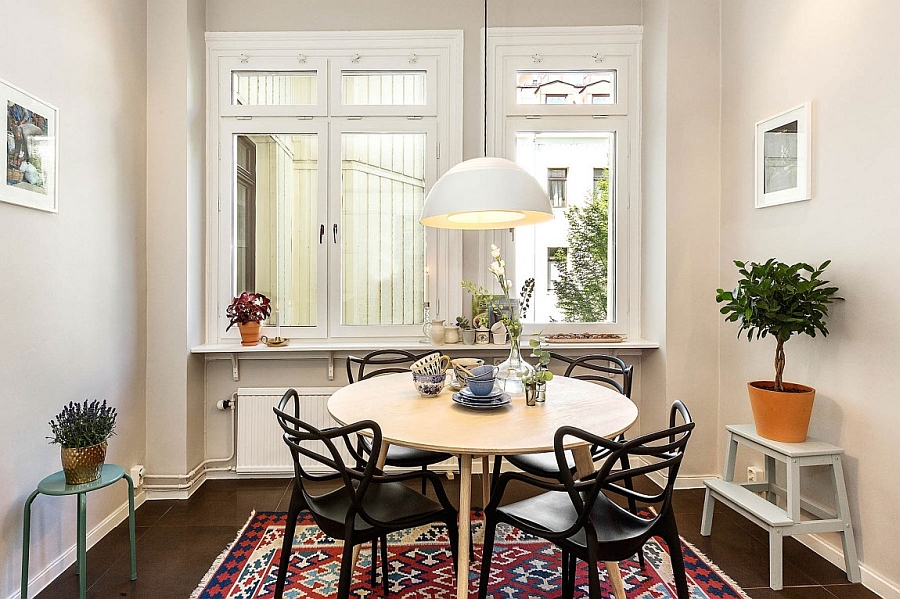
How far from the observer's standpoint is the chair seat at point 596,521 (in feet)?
5.33

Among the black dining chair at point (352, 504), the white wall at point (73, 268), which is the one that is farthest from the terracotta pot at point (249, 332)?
the black dining chair at point (352, 504)

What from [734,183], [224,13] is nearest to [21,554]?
[224,13]

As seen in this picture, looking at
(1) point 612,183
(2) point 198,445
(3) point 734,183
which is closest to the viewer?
(3) point 734,183

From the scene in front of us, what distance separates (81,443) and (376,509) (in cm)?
122

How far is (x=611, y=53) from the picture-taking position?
11.6 ft

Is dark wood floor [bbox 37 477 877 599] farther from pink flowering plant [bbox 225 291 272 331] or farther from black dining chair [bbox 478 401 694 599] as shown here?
pink flowering plant [bbox 225 291 272 331]

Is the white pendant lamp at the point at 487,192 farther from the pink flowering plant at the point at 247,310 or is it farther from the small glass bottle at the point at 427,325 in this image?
the pink flowering plant at the point at 247,310

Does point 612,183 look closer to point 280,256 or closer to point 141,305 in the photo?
point 280,256

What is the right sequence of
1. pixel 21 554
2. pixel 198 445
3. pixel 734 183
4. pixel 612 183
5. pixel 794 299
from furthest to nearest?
pixel 612 183 → pixel 198 445 → pixel 734 183 → pixel 794 299 → pixel 21 554

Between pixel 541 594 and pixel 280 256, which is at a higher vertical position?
pixel 280 256

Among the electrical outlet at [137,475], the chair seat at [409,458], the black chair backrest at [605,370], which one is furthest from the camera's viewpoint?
the electrical outlet at [137,475]

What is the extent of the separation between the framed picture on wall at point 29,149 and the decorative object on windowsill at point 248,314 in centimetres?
111

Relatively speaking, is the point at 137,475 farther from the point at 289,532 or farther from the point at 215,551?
the point at 289,532

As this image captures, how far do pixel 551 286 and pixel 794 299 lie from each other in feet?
5.04
